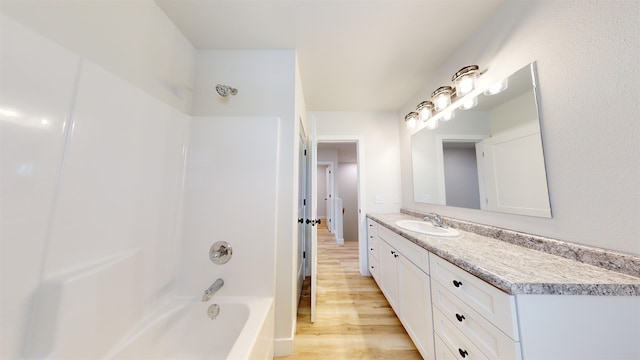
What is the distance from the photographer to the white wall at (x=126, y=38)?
0.72 metres

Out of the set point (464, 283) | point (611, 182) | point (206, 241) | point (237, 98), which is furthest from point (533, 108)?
point (206, 241)

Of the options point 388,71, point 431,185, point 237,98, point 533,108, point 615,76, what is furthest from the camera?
point 431,185

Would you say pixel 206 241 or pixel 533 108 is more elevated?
pixel 533 108

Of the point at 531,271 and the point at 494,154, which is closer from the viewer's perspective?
the point at 531,271

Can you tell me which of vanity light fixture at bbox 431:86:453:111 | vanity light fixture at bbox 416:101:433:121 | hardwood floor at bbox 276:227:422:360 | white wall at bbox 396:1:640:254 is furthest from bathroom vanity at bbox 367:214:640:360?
vanity light fixture at bbox 416:101:433:121

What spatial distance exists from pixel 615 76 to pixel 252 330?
2.00 m

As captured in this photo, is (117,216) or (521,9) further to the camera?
(521,9)

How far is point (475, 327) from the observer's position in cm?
82

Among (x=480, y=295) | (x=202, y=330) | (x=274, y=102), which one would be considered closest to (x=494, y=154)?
(x=480, y=295)

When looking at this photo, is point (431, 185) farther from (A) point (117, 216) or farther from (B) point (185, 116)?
(A) point (117, 216)

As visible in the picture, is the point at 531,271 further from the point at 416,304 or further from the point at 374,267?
the point at 374,267

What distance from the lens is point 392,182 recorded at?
261 centimetres

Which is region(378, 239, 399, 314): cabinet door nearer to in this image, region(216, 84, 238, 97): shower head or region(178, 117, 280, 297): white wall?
region(178, 117, 280, 297): white wall

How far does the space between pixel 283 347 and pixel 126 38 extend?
2.16 metres
